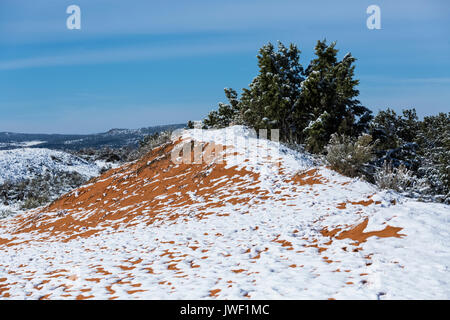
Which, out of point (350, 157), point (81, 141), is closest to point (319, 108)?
point (350, 157)

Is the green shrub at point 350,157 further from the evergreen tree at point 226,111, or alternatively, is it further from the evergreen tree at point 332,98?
the evergreen tree at point 226,111

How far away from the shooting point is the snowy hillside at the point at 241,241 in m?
4.07

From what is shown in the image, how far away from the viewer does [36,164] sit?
32500 mm

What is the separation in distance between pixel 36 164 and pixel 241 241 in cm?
3320

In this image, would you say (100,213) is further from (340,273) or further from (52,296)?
(340,273)

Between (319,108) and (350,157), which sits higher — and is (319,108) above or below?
above

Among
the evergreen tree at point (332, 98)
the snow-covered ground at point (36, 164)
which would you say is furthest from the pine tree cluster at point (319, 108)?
the snow-covered ground at point (36, 164)

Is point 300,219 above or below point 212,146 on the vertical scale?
below

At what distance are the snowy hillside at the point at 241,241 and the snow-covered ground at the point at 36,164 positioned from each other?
21.1 metres

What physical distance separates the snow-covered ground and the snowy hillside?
21149 mm

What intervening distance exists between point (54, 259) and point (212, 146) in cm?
799

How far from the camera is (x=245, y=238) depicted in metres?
6.24

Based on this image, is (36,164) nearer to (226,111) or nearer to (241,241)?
(226,111)
